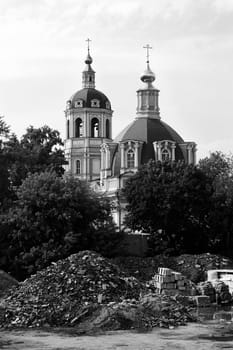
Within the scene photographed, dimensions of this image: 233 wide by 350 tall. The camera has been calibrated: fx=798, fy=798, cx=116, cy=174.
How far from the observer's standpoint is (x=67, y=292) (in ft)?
87.4

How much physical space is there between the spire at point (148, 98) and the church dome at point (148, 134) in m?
0.98

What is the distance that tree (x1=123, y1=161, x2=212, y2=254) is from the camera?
47406mm

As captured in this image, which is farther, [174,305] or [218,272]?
[218,272]

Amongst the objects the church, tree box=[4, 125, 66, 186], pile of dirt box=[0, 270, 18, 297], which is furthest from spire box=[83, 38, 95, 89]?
pile of dirt box=[0, 270, 18, 297]

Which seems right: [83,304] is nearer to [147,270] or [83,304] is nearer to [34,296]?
[34,296]

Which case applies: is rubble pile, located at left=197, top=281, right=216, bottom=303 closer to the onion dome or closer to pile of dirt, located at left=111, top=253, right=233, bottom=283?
pile of dirt, located at left=111, top=253, right=233, bottom=283

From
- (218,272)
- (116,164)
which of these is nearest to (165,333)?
(218,272)

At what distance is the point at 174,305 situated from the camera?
25.5m

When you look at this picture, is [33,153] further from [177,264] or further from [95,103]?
[95,103]

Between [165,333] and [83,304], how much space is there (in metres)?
3.71

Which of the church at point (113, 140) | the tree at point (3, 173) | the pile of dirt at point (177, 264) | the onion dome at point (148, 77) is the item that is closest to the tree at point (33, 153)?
the tree at point (3, 173)

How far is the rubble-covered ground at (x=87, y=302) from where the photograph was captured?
23938 mm

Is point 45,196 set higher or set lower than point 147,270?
higher

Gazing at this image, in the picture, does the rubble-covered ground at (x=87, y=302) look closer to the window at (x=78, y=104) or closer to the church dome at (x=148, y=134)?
the church dome at (x=148, y=134)
